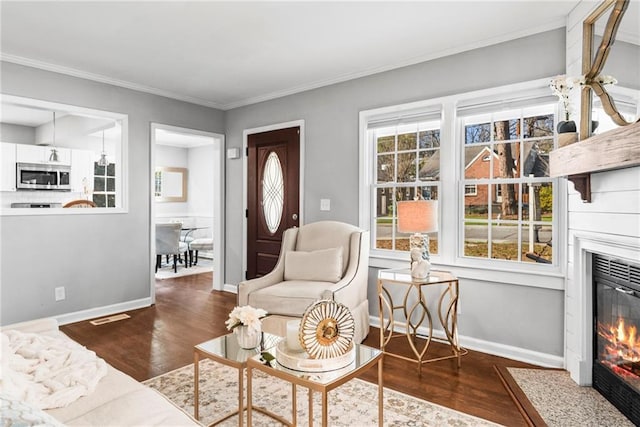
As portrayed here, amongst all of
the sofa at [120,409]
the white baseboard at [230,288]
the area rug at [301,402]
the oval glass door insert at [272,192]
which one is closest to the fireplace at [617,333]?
the area rug at [301,402]

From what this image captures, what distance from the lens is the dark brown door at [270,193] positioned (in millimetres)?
4601

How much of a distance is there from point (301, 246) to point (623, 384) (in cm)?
255

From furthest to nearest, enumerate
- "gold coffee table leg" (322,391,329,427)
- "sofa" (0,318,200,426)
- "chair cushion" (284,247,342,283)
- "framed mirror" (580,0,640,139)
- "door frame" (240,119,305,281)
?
"door frame" (240,119,305,281), "chair cushion" (284,247,342,283), "framed mirror" (580,0,640,139), "gold coffee table leg" (322,391,329,427), "sofa" (0,318,200,426)

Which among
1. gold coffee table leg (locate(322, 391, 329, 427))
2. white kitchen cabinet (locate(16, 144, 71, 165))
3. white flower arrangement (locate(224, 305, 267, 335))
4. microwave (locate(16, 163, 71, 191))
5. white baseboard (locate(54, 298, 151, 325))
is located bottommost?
white baseboard (locate(54, 298, 151, 325))

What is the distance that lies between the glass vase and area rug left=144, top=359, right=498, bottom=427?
0.47 metres

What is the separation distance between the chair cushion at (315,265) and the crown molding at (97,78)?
2588 mm

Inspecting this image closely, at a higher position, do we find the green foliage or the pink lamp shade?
the green foliage

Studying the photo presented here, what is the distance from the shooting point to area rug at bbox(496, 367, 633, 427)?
2094mm

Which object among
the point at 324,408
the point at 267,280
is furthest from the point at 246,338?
the point at 267,280

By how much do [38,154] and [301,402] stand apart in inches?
252

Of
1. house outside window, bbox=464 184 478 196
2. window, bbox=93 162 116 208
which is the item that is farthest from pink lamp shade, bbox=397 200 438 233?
window, bbox=93 162 116 208

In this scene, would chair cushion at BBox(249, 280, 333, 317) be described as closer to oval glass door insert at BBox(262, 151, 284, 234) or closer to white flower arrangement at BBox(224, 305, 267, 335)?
white flower arrangement at BBox(224, 305, 267, 335)

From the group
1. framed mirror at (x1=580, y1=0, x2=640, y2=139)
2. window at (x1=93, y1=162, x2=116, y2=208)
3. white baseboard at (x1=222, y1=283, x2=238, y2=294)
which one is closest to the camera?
framed mirror at (x1=580, y1=0, x2=640, y2=139)

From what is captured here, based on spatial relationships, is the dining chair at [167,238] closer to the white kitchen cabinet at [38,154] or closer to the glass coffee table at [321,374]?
the white kitchen cabinet at [38,154]
